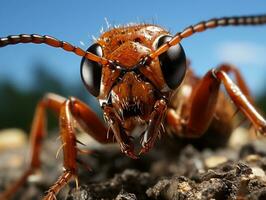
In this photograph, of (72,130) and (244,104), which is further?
(72,130)

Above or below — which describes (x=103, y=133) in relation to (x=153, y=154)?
above

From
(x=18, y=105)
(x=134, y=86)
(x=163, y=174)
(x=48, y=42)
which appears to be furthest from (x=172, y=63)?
(x=18, y=105)

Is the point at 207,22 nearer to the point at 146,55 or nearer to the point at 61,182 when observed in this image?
the point at 146,55

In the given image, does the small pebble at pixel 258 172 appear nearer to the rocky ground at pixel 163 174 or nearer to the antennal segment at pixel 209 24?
the rocky ground at pixel 163 174

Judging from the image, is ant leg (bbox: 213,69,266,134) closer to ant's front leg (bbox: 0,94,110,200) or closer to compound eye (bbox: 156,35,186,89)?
compound eye (bbox: 156,35,186,89)

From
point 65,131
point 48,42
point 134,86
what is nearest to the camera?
point 134,86

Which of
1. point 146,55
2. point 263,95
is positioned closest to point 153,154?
point 146,55

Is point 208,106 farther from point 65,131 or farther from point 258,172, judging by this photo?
point 65,131
